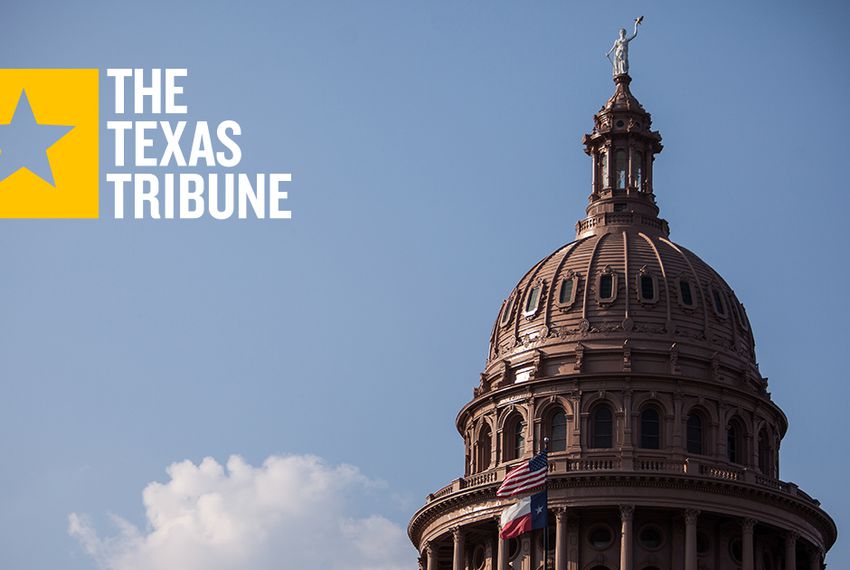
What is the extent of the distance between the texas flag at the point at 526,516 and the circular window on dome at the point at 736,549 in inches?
897

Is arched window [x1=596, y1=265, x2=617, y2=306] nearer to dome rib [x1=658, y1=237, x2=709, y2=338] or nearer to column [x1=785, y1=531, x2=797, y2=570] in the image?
dome rib [x1=658, y1=237, x2=709, y2=338]

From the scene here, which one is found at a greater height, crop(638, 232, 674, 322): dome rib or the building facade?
crop(638, 232, 674, 322): dome rib

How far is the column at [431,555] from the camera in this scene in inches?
4665

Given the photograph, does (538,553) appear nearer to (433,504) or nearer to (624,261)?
(433,504)

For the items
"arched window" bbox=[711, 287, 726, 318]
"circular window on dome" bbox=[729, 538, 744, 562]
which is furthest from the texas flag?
"arched window" bbox=[711, 287, 726, 318]

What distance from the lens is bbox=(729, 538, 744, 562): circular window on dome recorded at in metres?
114

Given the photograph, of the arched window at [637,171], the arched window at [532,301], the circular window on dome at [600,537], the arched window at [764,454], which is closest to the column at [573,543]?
the circular window on dome at [600,537]

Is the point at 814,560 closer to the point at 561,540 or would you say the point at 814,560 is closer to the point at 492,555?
the point at 561,540

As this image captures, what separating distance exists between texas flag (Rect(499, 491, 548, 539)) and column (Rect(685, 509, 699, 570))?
1890 centimetres

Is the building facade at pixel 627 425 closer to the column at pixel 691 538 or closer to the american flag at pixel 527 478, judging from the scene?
the column at pixel 691 538

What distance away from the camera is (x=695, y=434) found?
117562 mm

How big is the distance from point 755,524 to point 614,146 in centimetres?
2446

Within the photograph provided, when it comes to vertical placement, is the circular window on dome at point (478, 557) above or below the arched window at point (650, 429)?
below

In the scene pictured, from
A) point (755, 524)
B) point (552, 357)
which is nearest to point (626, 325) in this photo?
point (552, 357)
